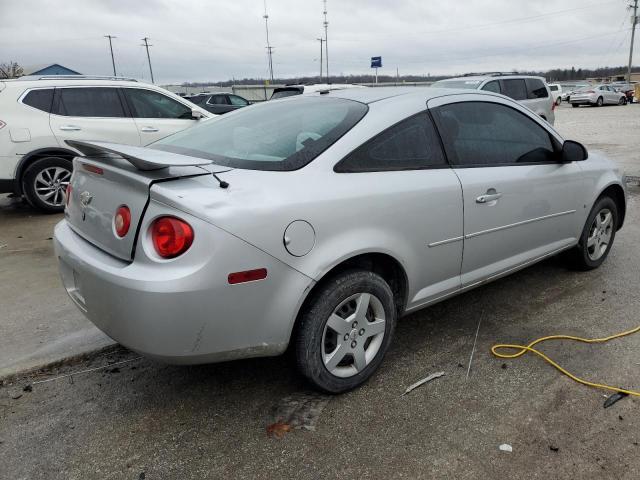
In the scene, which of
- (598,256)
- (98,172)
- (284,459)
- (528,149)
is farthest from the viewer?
(598,256)

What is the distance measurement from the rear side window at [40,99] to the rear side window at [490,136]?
566 centimetres

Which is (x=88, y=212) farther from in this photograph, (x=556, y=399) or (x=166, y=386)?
(x=556, y=399)

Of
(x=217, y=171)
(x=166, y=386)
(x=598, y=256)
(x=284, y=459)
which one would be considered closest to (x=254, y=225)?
(x=217, y=171)

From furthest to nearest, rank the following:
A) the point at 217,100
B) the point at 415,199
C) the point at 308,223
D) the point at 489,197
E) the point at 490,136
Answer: the point at 217,100 < the point at 490,136 < the point at 489,197 < the point at 415,199 < the point at 308,223

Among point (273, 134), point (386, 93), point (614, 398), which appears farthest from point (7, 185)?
point (614, 398)

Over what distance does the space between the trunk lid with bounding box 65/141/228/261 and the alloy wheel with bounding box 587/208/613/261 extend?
3318mm

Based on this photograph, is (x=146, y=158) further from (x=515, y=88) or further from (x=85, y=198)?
(x=515, y=88)

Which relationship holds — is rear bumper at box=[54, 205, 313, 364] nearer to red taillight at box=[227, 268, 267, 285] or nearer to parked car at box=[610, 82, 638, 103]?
red taillight at box=[227, 268, 267, 285]

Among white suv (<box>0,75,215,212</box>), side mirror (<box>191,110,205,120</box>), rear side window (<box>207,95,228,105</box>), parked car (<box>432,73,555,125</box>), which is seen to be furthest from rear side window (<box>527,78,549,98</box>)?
rear side window (<box>207,95,228,105</box>)

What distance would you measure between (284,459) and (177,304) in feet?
2.77

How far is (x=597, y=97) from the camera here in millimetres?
34344

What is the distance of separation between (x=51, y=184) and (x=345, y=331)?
18.3ft

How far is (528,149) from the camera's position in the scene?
3.55 meters

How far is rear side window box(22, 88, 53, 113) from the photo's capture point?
6.53 metres
